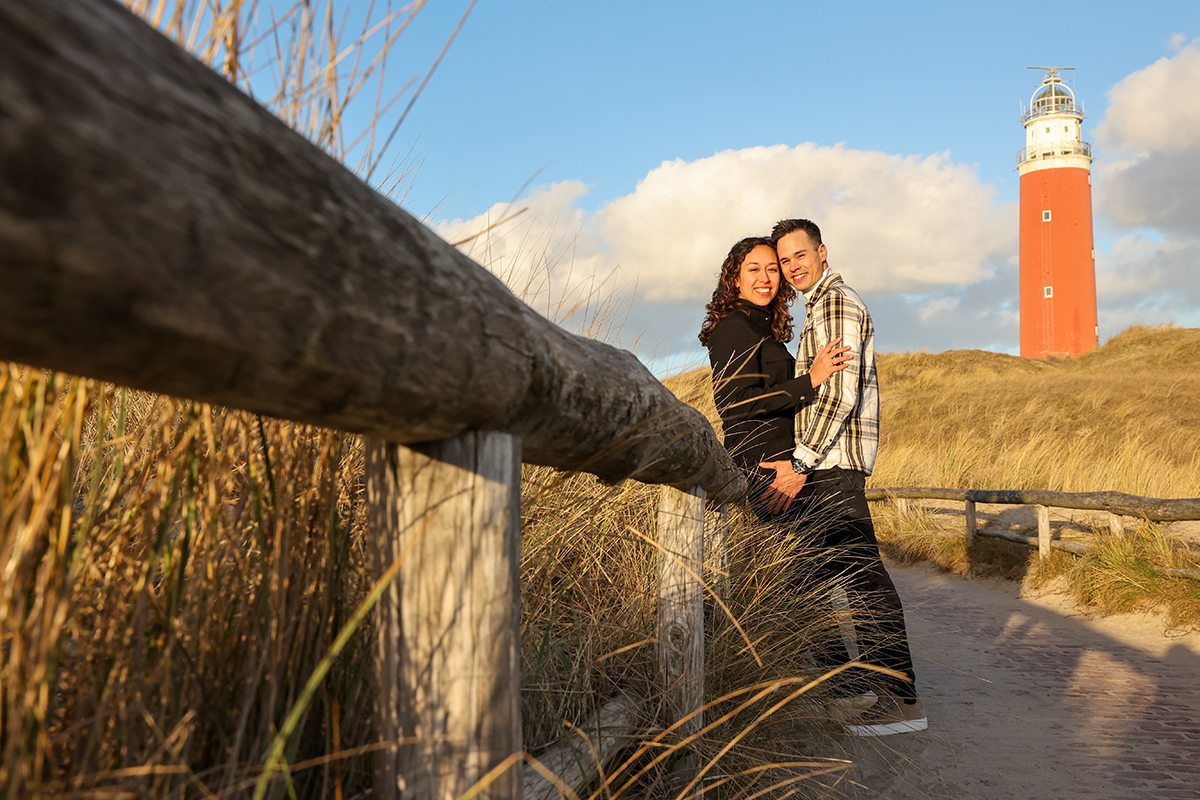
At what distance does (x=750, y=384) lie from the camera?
153 inches

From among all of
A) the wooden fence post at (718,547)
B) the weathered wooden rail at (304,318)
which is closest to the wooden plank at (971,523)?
the wooden fence post at (718,547)

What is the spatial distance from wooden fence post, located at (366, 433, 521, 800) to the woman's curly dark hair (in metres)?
3.31

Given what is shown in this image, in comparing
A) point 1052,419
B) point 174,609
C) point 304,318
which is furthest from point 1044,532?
point 1052,419

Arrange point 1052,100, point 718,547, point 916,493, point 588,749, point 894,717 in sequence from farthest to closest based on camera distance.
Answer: point 1052,100 → point 916,493 → point 894,717 → point 718,547 → point 588,749

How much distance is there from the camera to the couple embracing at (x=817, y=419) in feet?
11.6

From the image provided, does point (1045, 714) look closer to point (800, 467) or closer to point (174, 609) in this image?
point (800, 467)

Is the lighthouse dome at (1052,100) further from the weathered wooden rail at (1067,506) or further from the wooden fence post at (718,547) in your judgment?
the wooden fence post at (718,547)

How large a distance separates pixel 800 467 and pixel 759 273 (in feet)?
3.61

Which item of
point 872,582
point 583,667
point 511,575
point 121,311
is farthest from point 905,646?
point 121,311

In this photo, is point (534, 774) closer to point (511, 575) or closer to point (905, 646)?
point (511, 575)

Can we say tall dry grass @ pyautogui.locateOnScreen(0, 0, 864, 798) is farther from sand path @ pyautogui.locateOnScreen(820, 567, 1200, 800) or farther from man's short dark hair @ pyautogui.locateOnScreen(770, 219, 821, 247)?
man's short dark hair @ pyautogui.locateOnScreen(770, 219, 821, 247)

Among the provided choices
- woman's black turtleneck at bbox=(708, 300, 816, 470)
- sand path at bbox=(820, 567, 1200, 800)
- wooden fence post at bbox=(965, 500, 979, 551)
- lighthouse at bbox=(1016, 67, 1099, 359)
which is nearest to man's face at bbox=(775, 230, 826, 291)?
woman's black turtleneck at bbox=(708, 300, 816, 470)

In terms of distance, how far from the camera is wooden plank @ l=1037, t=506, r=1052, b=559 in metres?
7.58

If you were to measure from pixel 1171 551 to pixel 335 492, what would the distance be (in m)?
7.44
